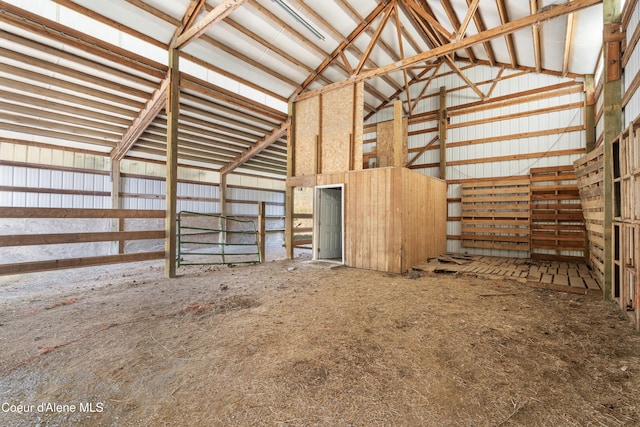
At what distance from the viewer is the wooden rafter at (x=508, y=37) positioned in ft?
18.3

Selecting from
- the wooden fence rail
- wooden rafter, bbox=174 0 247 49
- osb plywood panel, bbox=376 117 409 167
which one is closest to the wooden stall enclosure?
osb plywood panel, bbox=376 117 409 167

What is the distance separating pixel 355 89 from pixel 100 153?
897cm

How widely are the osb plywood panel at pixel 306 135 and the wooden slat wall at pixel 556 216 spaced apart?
6261mm

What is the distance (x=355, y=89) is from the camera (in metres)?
7.35

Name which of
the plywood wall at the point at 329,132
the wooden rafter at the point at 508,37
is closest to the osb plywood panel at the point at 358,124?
the plywood wall at the point at 329,132

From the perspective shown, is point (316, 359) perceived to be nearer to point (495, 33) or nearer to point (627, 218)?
point (627, 218)

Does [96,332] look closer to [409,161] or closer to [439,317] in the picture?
[439,317]

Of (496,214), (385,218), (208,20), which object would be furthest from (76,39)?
(496,214)

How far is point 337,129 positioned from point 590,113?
641cm

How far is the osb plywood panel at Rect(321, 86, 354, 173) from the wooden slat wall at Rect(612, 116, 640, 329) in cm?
488

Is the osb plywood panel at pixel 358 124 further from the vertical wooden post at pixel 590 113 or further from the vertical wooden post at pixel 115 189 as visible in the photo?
the vertical wooden post at pixel 115 189

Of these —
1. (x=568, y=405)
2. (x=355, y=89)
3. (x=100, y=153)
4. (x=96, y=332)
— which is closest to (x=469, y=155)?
(x=355, y=89)

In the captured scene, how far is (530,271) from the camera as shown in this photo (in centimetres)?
582

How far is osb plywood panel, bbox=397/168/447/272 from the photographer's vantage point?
6.38 meters
